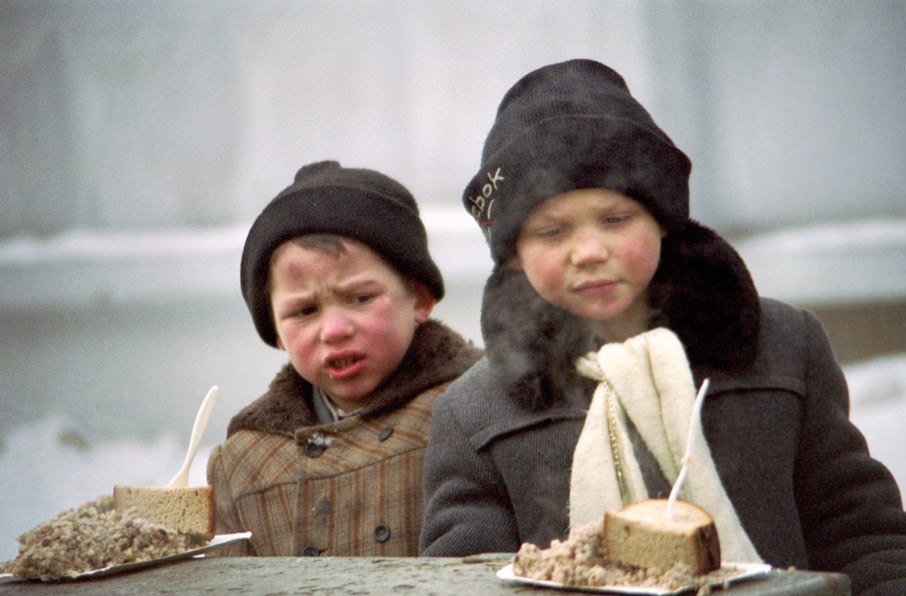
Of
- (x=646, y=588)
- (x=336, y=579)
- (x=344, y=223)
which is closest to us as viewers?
(x=646, y=588)

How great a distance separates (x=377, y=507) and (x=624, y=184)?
35.8 inches

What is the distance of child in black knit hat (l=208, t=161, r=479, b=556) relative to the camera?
2518 mm

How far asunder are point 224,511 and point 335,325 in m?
0.50

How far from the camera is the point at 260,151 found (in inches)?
143

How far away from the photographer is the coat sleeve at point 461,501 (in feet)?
6.63

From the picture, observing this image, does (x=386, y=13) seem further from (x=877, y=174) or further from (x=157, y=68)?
(x=877, y=174)

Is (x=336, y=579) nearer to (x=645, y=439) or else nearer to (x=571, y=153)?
(x=645, y=439)

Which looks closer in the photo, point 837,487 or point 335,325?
point 837,487

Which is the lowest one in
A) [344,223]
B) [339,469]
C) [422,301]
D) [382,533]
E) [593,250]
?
[382,533]

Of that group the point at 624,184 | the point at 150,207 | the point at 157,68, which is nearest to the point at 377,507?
the point at 624,184

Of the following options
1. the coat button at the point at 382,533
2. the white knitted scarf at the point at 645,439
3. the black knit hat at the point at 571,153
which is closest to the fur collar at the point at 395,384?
the coat button at the point at 382,533

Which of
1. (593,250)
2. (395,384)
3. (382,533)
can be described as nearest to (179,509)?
(382,533)

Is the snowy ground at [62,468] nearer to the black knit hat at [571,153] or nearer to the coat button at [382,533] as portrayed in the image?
the coat button at [382,533]

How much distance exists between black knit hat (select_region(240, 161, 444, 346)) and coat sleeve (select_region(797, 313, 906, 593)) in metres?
0.92
